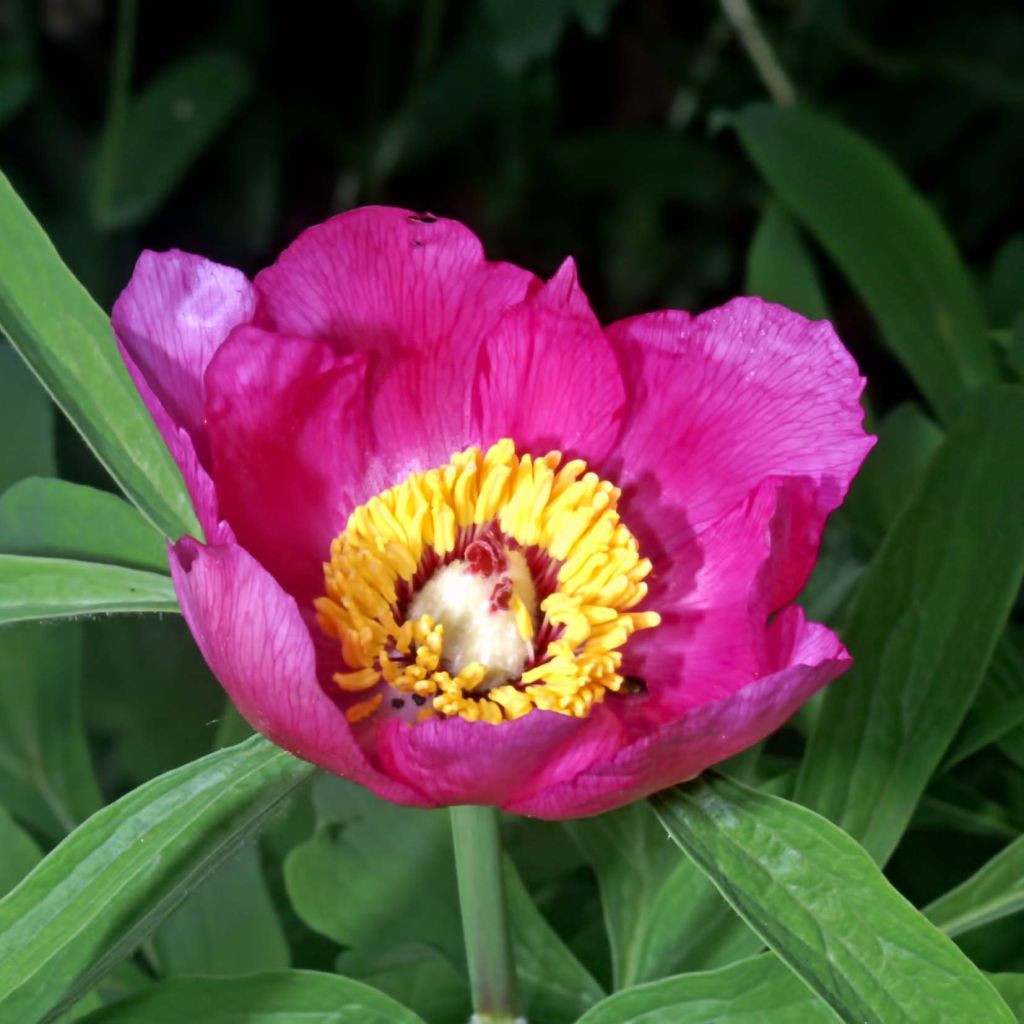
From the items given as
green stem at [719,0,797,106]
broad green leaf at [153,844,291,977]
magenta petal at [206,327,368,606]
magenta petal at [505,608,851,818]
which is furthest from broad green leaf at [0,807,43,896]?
green stem at [719,0,797,106]

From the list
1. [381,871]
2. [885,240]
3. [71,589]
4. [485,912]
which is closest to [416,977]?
[381,871]

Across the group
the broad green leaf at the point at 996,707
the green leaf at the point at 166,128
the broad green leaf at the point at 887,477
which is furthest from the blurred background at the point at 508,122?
the broad green leaf at the point at 996,707

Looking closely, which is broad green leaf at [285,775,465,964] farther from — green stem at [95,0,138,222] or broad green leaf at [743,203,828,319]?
green stem at [95,0,138,222]

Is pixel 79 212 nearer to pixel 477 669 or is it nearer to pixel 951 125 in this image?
pixel 951 125

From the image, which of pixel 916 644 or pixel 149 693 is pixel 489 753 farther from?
pixel 149 693

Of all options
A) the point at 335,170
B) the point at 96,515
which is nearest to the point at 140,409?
the point at 96,515

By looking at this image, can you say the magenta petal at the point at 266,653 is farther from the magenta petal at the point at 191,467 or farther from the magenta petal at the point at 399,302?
the magenta petal at the point at 399,302
